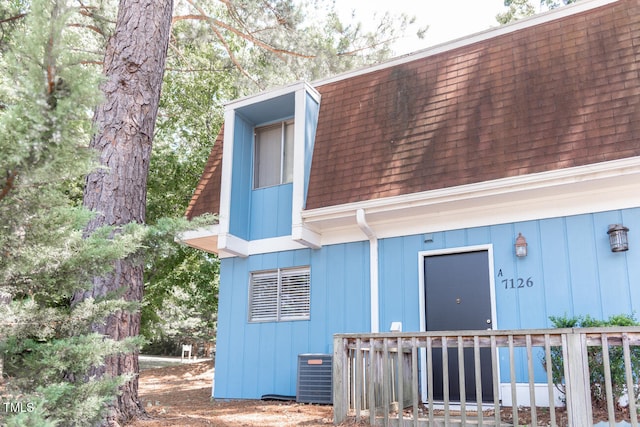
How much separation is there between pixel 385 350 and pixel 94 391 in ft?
9.49

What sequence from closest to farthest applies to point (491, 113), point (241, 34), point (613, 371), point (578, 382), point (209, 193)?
point (578, 382)
point (613, 371)
point (491, 113)
point (209, 193)
point (241, 34)

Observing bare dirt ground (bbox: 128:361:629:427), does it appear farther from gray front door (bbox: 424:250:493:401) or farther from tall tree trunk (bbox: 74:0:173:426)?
gray front door (bbox: 424:250:493:401)

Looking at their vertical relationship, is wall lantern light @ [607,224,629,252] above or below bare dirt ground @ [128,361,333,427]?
above

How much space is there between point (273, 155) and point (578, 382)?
5816 mm

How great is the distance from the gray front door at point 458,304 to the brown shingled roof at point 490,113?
104 cm

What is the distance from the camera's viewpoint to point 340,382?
5.04 m

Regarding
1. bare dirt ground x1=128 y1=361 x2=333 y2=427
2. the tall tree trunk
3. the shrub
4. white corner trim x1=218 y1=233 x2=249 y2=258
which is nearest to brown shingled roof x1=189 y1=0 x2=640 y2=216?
white corner trim x1=218 y1=233 x2=249 y2=258

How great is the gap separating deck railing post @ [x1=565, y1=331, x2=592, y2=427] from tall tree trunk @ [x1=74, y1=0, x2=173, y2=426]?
343 cm

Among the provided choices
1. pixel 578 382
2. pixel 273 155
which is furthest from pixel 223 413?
pixel 273 155

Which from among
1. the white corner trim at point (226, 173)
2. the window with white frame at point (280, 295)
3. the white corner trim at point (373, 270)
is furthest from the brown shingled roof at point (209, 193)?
the white corner trim at point (373, 270)

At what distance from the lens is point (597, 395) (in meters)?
4.91

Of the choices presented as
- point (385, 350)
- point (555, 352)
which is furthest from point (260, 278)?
point (555, 352)

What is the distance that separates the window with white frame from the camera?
7930mm

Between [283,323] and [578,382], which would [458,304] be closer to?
[578,382]
